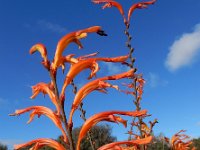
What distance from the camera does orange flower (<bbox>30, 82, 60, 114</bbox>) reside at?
3513mm

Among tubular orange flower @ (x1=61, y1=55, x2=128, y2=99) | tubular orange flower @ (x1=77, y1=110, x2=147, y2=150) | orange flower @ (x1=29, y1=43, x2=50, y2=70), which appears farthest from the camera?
tubular orange flower @ (x1=61, y1=55, x2=128, y2=99)

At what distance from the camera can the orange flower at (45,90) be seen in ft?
11.5

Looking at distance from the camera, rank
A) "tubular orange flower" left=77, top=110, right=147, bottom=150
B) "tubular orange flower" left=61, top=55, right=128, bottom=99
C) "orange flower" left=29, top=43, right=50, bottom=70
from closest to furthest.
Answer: "orange flower" left=29, top=43, right=50, bottom=70, "tubular orange flower" left=77, top=110, right=147, bottom=150, "tubular orange flower" left=61, top=55, right=128, bottom=99

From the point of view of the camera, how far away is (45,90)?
3.82 m

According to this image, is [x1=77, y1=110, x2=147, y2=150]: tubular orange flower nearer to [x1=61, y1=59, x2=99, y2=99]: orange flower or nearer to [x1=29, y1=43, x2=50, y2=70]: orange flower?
[x1=61, y1=59, x2=99, y2=99]: orange flower

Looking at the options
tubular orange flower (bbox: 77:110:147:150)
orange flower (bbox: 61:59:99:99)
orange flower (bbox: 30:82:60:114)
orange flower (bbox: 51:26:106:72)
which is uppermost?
orange flower (bbox: 51:26:106:72)

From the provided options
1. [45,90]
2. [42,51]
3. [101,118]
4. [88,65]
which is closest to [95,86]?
[88,65]

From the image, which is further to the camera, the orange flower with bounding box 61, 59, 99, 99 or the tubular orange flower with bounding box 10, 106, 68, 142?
the orange flower with bounding box 61, 59, 99, 99

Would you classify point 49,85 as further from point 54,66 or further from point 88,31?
point 88,31

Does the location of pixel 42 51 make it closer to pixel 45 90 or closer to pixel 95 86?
pixel 45 90

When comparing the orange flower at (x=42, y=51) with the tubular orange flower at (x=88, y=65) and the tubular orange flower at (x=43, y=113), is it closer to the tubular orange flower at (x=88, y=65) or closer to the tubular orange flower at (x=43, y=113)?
the tubular orange flower at (x=88, y=65)

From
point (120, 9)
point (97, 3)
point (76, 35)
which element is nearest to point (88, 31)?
point (76, 35)

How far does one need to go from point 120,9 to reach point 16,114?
518cm

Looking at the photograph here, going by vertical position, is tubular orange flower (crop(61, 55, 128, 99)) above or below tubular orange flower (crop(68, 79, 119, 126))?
above
